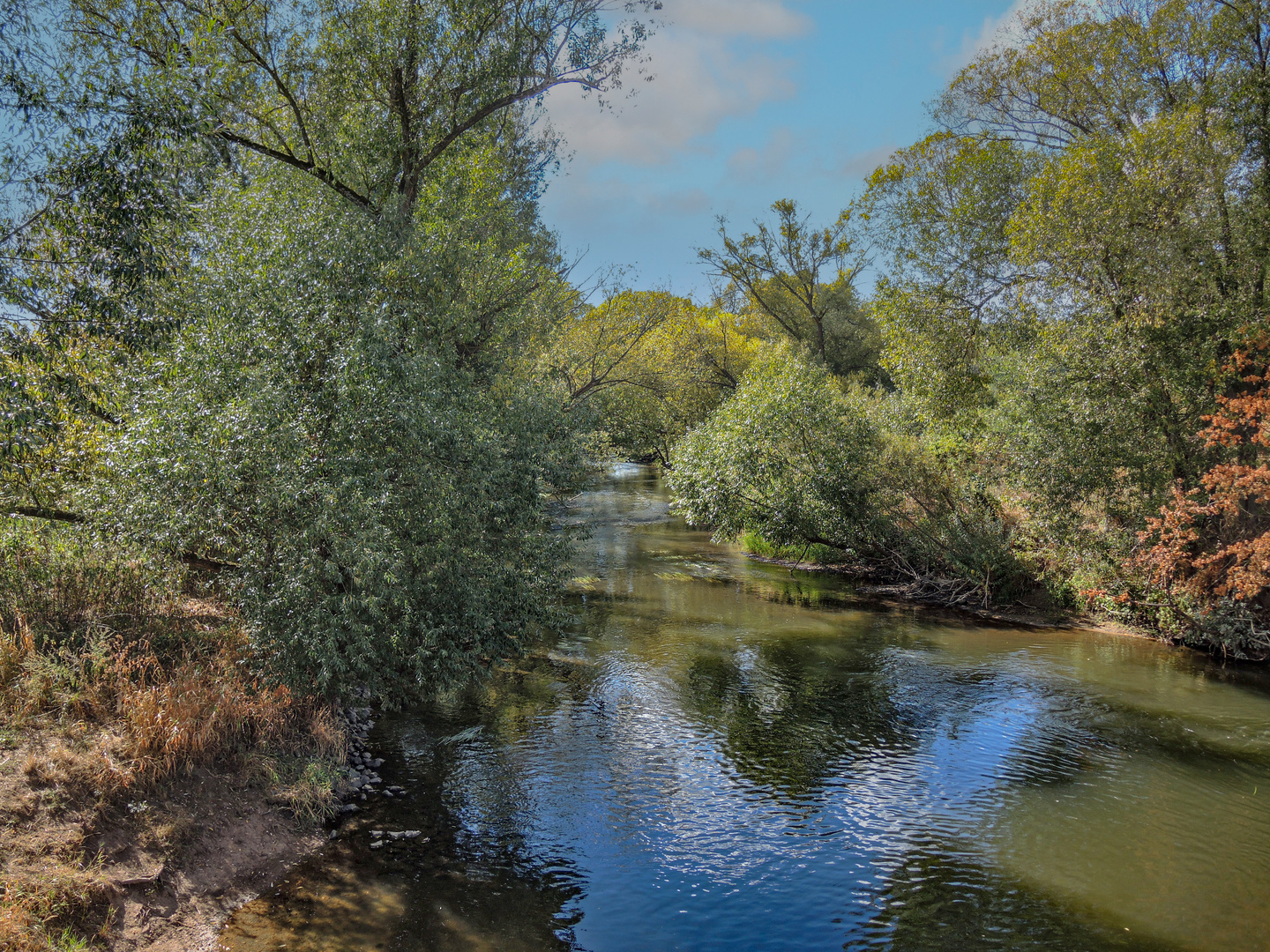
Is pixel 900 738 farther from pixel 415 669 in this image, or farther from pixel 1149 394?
pixel 1149 394

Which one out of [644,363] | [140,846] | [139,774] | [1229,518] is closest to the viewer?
[140,846]

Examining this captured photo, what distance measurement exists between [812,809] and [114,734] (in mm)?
8287

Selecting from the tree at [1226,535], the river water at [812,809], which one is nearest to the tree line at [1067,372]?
the tree at [1226,535]

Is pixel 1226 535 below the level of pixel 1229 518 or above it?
below

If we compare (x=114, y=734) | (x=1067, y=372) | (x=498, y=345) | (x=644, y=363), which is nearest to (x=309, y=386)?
(x=114, y=734)

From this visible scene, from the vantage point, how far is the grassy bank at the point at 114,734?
661 centimetres

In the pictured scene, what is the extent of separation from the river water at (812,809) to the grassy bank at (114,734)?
1.16 metres

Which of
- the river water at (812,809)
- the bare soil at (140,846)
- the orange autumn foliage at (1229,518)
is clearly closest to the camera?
the bare soil at (140,846)

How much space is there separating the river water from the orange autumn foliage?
A: 1836 mm

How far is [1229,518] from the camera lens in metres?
15.3

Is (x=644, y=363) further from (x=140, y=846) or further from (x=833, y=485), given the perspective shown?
(x=140, y=846)

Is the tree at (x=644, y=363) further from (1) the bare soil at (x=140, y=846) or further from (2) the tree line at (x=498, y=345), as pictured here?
(1) the bare soil at (x=140, y=846)

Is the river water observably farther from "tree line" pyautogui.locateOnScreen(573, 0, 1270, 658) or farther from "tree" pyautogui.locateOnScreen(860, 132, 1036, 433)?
"tree" pyautogui.locateOnScreen(860, 132, 1036, 433)

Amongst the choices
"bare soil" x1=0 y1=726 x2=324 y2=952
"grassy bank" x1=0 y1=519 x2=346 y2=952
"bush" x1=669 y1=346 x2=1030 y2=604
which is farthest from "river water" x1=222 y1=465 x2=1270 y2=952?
"bush" x1=669 y1=346 x2=1030 y2=604
